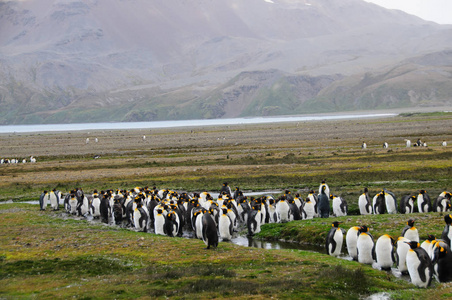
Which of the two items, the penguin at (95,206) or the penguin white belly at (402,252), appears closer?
the penguin white belly at (402,252)

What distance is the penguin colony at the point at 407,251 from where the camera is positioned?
1181cm

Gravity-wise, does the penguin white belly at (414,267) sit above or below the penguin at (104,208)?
below

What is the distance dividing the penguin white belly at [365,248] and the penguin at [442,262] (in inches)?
83.5

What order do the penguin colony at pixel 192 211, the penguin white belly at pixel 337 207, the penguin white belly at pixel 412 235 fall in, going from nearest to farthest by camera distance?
1. the penguin white belly at pixel 412 235
2. the penguin colony at pixel 192 211
3. the penguin white belly at pixel 337 207

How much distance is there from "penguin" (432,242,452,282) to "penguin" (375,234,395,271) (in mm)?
1435

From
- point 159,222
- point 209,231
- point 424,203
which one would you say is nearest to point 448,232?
point 424,203

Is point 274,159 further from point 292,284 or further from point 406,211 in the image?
point 292,284

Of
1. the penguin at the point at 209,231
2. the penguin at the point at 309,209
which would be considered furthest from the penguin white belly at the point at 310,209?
the penguin at the point at 209,231

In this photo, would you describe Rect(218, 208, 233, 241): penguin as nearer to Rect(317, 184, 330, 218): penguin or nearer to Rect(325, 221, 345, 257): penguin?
Rect(325, 221, 345, 257): penguin

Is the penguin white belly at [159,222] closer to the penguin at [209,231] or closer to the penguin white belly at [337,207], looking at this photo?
the penguin at [209,231]

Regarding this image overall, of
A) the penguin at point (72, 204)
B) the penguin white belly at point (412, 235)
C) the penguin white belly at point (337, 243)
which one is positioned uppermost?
the penguin at point (72, 204)

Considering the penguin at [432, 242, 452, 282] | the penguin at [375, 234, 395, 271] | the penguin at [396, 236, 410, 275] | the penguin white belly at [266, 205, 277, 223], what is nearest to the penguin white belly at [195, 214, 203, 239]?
the penguin white belly at [266, 205, 277, 223]

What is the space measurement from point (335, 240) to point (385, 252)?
2006mm

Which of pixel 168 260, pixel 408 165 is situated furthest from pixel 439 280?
pixel 408 165
